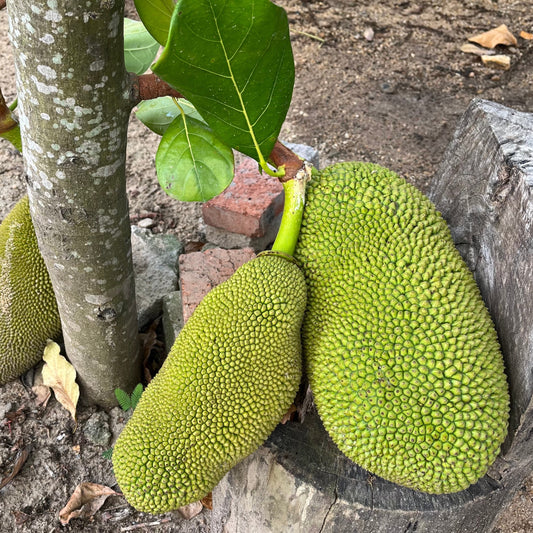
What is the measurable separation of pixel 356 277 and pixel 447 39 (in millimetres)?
2510

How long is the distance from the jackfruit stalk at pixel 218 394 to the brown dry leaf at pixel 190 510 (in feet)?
1.48

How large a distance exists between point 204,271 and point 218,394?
1.54 feet

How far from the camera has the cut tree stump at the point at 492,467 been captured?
3.10 ft

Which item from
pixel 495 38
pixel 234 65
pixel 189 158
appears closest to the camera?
pixel 234 65

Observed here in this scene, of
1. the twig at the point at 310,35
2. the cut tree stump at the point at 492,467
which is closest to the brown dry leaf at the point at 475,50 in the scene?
the twig at the point at 310,35

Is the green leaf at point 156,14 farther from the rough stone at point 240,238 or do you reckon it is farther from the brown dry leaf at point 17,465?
the brown dry leaf at point 17,465

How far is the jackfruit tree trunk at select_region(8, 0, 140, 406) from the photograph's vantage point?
0.79 meters

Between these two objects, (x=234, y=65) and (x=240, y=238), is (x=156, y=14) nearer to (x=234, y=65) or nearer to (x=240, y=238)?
(x=234, y=65)

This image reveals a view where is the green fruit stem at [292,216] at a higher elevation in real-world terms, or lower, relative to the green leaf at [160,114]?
lower

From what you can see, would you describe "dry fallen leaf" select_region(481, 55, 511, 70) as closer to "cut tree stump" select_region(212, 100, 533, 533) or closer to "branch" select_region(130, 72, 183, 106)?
"cut tree stump" select_region(212, 100, 533, 533)

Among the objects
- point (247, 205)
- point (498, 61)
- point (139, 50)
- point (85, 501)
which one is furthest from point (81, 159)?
point (498, 61)

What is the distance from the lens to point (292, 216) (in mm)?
984

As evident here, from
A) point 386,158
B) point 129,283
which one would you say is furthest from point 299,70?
point 129,283

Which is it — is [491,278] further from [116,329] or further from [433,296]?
[116,329]
